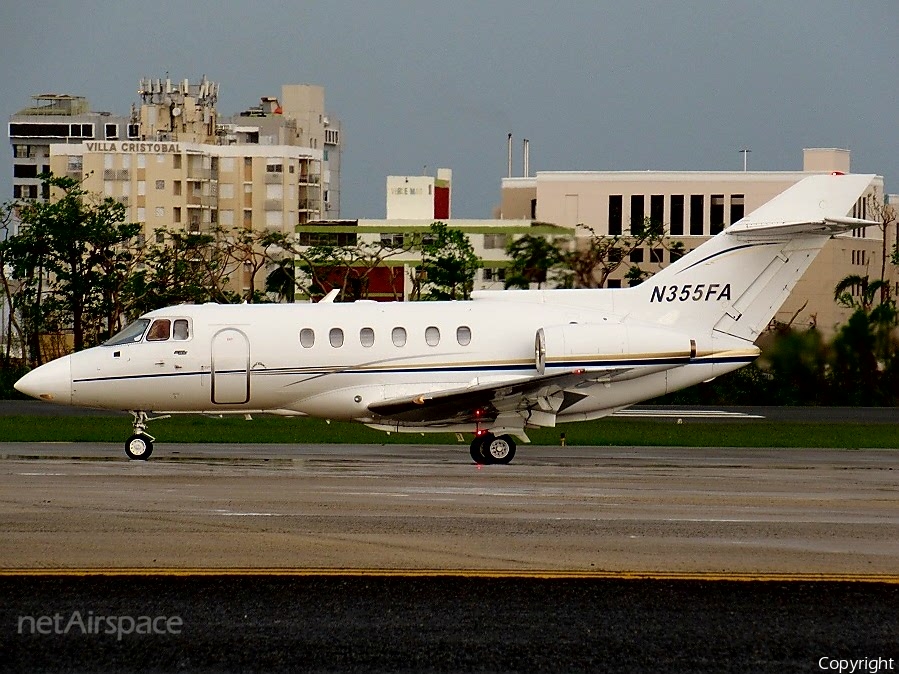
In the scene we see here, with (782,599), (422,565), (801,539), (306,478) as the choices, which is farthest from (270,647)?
(306,478)

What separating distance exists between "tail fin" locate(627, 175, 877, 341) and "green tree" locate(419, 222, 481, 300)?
29.5 metres

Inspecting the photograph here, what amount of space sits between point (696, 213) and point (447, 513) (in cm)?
8260

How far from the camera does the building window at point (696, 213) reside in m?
97.7

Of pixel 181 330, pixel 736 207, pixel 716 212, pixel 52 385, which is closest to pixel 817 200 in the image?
pixel 181 330

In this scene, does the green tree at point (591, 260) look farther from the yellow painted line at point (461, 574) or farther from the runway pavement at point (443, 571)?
the yellow painted line at point (461, 574)

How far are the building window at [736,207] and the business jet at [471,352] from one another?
72.8 m

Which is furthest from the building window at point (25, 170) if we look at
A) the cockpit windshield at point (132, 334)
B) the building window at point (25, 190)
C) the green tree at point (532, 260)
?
the cockpit windshield at point (132, 334)

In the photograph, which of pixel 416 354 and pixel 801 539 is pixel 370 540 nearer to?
pixel 801 539

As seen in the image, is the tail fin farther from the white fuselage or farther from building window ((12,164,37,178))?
building window ((12,164,37,178))

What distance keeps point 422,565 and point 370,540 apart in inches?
61.0

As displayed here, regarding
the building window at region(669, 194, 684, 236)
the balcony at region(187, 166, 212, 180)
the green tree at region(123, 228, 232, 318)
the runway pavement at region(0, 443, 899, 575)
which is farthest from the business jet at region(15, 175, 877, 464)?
the balcony at region(187, 166, 212, 180)

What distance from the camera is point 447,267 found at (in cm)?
5869

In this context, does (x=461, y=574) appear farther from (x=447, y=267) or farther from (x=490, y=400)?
(x=447, y=267)

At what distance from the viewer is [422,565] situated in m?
14.0
